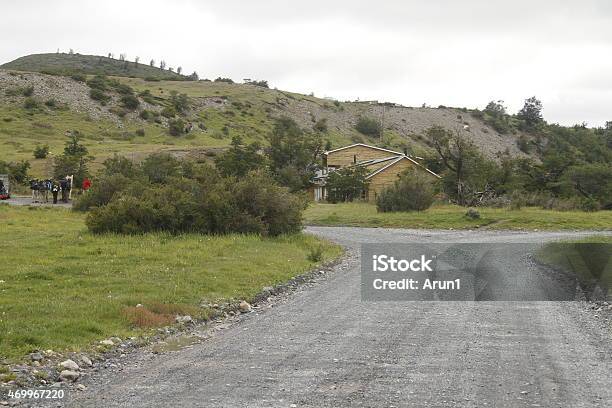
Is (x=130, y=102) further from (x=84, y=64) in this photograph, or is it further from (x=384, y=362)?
(x=384, y=362)

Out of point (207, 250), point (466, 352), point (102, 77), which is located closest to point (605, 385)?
point (466, 352)

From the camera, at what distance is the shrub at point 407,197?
134 feet

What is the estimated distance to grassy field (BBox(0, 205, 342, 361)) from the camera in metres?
9.98

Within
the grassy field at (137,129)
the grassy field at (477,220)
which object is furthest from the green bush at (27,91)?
the grassy field at (477,220)

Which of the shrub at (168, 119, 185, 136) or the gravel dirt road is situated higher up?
the shrub at (168, 119, 185, 136)

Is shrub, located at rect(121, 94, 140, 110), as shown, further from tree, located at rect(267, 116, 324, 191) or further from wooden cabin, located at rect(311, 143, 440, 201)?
tree, located at rect(267, 116, 324, 191)

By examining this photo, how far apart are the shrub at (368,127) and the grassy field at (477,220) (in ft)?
247

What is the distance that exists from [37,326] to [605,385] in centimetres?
723

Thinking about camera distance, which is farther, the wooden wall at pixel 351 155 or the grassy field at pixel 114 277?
the wooden wall at pixel 351 155

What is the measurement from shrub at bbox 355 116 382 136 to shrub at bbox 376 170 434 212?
2866 inches

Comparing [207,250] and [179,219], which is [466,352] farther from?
[179,219]

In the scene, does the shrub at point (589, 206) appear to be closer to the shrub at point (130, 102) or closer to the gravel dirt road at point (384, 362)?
the gravel dirt road at point (384, 362)

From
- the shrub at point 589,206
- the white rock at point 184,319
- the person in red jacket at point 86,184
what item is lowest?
the white rock at point 184,319
